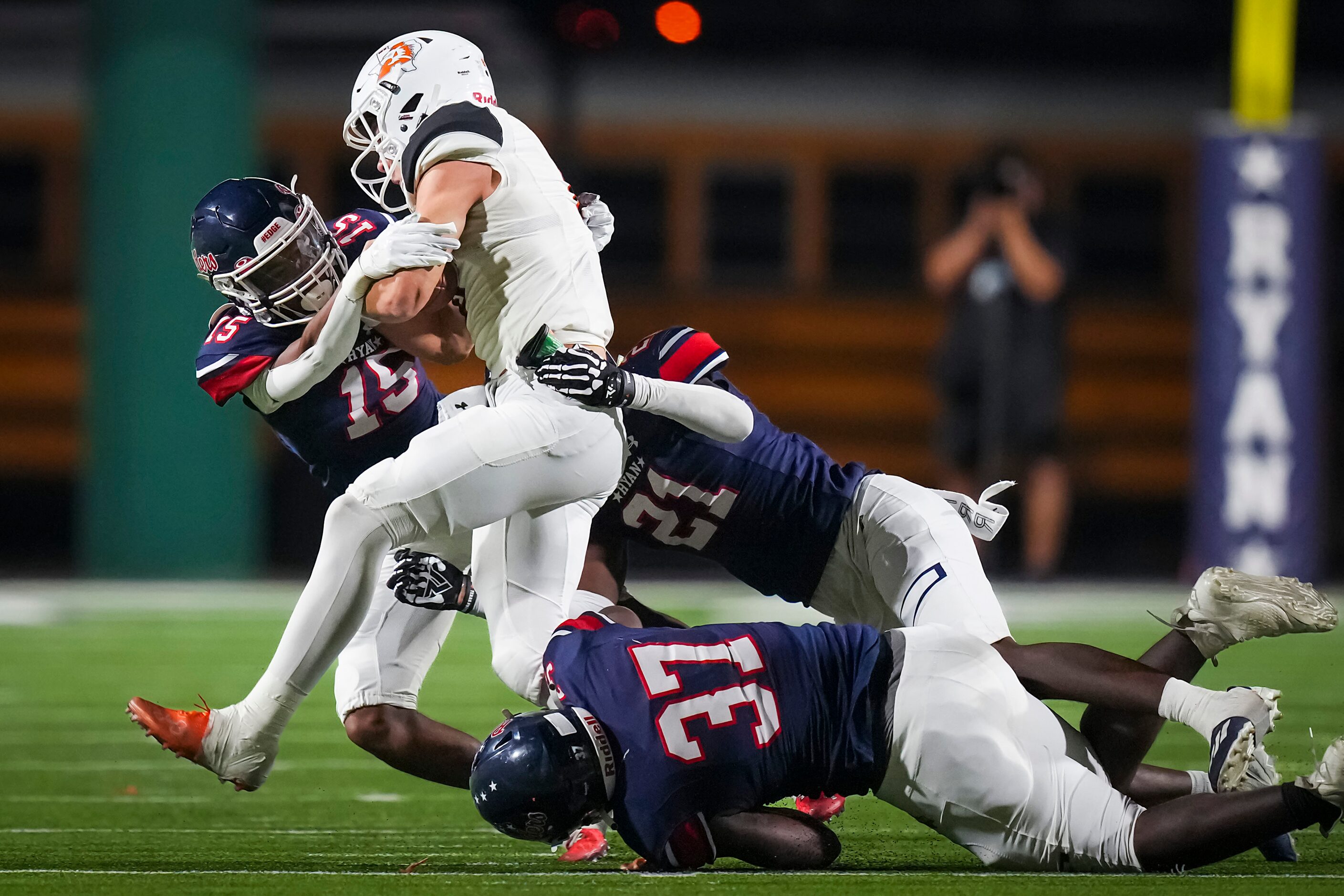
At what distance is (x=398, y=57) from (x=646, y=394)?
81cm

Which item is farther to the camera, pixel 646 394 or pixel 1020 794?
pixel 646 394

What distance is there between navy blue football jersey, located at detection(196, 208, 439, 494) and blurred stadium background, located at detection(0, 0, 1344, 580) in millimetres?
7692

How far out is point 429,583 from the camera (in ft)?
12.2

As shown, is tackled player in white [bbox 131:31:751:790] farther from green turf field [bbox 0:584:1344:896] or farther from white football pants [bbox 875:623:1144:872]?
white football pants [bbox 875:623:1144:872]

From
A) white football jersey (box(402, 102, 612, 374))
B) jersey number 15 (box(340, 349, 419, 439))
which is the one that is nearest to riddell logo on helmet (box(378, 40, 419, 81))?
white football jersey (box(402, 102, 612, 374))

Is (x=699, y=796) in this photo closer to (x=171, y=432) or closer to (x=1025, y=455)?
(x=1025, y=455)

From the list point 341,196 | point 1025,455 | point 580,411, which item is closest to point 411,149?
point 580,411

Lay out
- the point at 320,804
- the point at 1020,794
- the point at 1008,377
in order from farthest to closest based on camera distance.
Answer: the point at 1008,377, the point at 320,804, the point at 1020,794

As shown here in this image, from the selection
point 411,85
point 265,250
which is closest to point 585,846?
point 265,250

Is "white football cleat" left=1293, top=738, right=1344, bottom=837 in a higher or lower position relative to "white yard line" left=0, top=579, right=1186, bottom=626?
higher

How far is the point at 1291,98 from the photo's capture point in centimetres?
1194

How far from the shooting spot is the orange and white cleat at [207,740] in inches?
136

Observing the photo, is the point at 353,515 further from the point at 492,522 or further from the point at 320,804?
the point at 320,804

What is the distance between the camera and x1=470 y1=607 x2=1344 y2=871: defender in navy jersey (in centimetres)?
291
